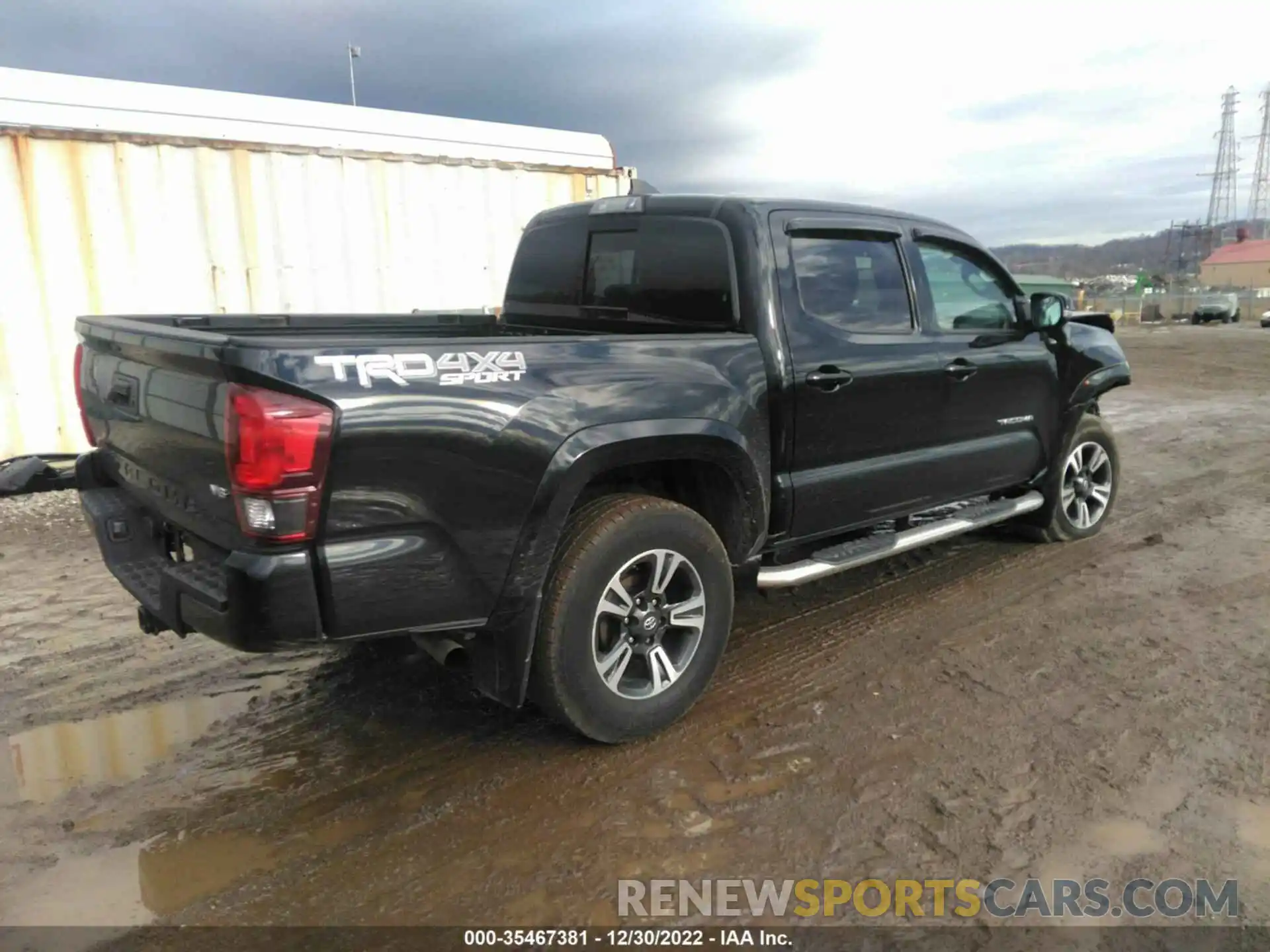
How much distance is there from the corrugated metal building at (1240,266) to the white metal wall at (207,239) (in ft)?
275

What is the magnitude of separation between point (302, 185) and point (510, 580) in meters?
6.52

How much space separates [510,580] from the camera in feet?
9.52

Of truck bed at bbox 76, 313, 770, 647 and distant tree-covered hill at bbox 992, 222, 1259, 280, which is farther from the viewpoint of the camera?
distant tree-covered hill at bbox 992, 222, 1259, 280

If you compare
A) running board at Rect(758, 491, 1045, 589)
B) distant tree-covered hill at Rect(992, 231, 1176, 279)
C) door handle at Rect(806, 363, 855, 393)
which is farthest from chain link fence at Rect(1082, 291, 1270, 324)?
door handle at Rect(806, 363, 855, 393)

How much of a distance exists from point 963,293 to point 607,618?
2.73 meters

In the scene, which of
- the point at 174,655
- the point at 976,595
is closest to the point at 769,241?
the point at 976,595

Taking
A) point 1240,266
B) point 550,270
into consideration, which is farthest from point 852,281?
point 1240,266

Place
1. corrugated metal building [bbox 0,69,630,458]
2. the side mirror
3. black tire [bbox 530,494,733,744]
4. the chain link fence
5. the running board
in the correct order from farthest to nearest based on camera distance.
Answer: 1. the chain link fence
2. corrugated metal building [bbox 0,69,630,458]
3. the side mirror
4. the running board
5. black tire [bbox 530,494,733,744]

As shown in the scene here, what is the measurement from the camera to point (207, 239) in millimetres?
7734

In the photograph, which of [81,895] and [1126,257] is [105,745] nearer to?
[81,895]

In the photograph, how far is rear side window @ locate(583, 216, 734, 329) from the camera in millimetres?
3684

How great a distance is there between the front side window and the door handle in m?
0.89

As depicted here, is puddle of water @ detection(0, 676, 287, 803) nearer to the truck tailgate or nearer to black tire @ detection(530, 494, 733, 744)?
the truck tailgate

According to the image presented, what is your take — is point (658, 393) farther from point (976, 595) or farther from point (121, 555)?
point (976, 595)
